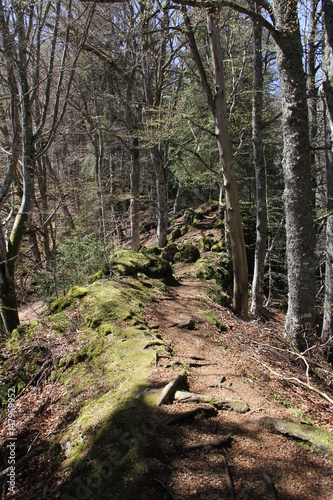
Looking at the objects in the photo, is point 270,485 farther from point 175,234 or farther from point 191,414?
point 175,234

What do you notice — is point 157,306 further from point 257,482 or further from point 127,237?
point 127,237

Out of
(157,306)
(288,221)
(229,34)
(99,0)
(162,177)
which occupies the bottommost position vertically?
(157,306)

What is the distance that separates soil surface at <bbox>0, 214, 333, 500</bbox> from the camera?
212 centimetres

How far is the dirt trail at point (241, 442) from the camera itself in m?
2.09

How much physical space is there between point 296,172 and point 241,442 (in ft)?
12.1

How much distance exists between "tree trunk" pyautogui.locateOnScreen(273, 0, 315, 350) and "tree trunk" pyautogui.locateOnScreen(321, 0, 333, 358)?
0.42 metres

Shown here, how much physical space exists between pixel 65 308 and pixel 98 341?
1602mm

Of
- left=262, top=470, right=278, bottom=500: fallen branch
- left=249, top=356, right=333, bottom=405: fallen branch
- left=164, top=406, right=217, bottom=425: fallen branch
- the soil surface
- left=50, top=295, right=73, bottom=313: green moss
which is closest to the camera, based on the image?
left=262, top=470, right=278, bottom=500: fallen branch

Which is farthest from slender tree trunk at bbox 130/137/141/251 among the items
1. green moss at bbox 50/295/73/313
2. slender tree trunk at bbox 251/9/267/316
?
green moss at bbox 50/295/73/313

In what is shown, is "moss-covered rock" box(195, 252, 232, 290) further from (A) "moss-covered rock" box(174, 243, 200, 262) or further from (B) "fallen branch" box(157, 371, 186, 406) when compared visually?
(B) "fallen branch" box(157, 371, 186, 406)

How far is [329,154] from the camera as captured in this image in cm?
746

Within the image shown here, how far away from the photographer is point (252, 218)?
1540 cm

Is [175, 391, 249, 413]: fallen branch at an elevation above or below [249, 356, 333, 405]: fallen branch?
above

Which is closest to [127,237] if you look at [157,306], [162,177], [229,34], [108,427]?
[162,177]
